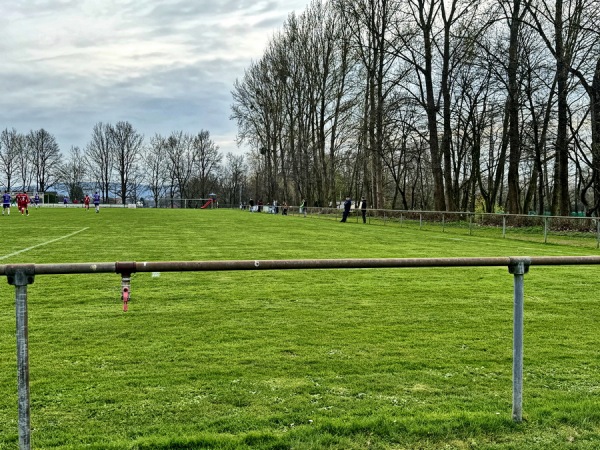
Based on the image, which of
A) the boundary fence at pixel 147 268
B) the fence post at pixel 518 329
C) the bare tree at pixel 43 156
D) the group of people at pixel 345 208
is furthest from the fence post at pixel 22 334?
the bare tree at pixel 43 156

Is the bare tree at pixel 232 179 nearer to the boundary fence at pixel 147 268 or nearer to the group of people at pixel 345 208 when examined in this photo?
the group of people at pixel 345 208

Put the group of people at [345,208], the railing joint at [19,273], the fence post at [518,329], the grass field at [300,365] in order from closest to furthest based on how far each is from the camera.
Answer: the railing joint at [19,273] < the fence post at [518,329] < the grass field at [300,365] < the group of people at [345,208]

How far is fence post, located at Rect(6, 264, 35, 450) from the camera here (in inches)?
113

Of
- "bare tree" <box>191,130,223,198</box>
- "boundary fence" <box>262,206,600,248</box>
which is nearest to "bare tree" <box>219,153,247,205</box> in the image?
"bare tree" <box>191,130,223,198</box>

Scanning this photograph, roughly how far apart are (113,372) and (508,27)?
3307 cm

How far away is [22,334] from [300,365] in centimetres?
282

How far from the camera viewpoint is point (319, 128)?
2283 inches

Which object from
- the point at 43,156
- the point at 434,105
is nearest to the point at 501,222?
the point at 434,105

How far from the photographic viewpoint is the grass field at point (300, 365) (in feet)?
11.9

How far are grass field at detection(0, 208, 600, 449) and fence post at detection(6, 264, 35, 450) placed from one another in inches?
18.1

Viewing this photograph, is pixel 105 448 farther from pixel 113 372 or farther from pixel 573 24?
pixel 573 24

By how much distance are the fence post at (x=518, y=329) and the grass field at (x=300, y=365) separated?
0.49ft

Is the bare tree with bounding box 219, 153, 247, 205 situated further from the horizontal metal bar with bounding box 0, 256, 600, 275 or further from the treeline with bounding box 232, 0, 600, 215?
the horizontal metal bar with bounding box 0, 256, 600, 275

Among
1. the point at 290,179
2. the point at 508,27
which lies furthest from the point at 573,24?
the point at 290,179
